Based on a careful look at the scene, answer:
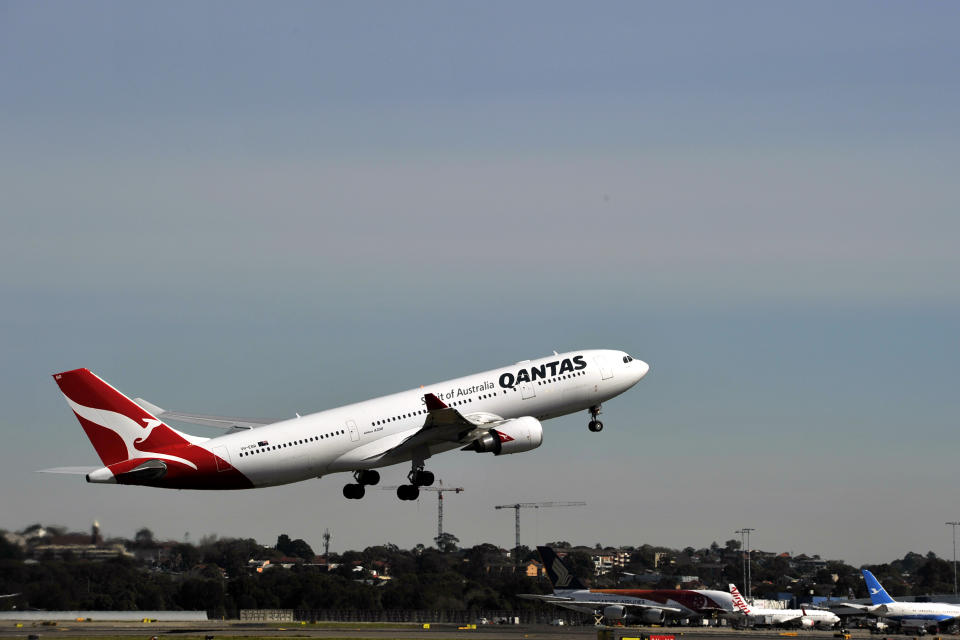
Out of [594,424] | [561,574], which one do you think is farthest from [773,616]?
[594,424]

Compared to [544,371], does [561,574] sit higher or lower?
lower

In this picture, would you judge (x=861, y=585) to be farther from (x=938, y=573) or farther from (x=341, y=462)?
(x=341, y=462)

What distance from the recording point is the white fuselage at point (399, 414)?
64.9 meters

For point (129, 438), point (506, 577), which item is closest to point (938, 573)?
point (506, 577)

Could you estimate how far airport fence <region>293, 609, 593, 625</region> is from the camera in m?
102

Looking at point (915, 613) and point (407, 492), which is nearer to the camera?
point (407, 492)

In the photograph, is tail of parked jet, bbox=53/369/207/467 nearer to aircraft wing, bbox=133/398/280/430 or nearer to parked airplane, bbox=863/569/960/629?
aircraft wing, bbox=133/398/280/430

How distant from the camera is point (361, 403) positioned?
68625mm

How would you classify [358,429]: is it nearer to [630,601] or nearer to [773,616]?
[630,601]

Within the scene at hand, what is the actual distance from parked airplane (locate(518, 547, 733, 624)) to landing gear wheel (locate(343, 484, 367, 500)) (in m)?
→ 42.9

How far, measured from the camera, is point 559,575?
117250 mm

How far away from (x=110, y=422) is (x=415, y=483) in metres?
15.9

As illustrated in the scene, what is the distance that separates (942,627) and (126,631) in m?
62.5

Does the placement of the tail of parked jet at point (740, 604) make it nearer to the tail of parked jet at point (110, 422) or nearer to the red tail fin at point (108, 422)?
the tail of parked jet at point (110, 422)
